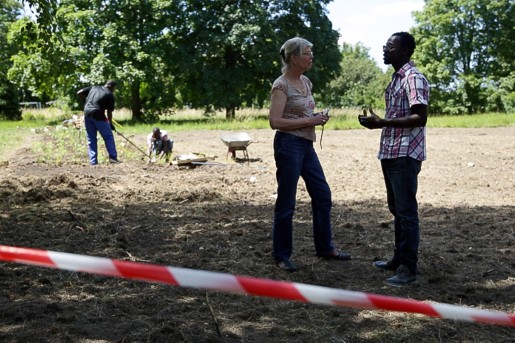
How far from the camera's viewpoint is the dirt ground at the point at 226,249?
4.00 m

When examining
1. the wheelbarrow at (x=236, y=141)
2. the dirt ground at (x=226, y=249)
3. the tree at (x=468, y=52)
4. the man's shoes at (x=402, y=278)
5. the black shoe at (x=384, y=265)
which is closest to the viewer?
the dirt ground at (x=226, y=249)

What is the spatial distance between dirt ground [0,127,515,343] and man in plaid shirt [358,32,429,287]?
348 mm

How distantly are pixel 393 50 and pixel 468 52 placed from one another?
5519 cm

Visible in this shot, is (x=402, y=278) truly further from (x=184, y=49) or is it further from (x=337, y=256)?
(x=184, y=49)

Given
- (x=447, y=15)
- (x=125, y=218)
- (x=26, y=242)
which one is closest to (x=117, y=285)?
(x=26, y=242)

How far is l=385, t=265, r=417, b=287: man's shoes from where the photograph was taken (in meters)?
4.98

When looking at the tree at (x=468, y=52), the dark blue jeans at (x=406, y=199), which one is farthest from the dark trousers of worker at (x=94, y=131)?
the tree at (x=468, y=52)

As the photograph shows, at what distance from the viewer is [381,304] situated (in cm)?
252

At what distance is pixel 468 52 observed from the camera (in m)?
55.8

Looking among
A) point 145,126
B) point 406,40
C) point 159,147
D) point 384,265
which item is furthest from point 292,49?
point 145,126

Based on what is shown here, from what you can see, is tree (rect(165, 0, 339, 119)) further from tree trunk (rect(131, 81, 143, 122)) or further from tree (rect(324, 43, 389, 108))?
tree (rect(324, 43, 389, 108))

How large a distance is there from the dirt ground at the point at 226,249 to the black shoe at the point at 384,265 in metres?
0.09

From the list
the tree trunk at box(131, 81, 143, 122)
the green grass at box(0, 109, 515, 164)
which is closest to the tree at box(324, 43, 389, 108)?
the green grass at box(0, 109, 515, 164)

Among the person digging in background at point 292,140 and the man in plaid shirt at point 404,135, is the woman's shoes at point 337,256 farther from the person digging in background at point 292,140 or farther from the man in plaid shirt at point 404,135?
the man in plaid shirt at point 404,135
